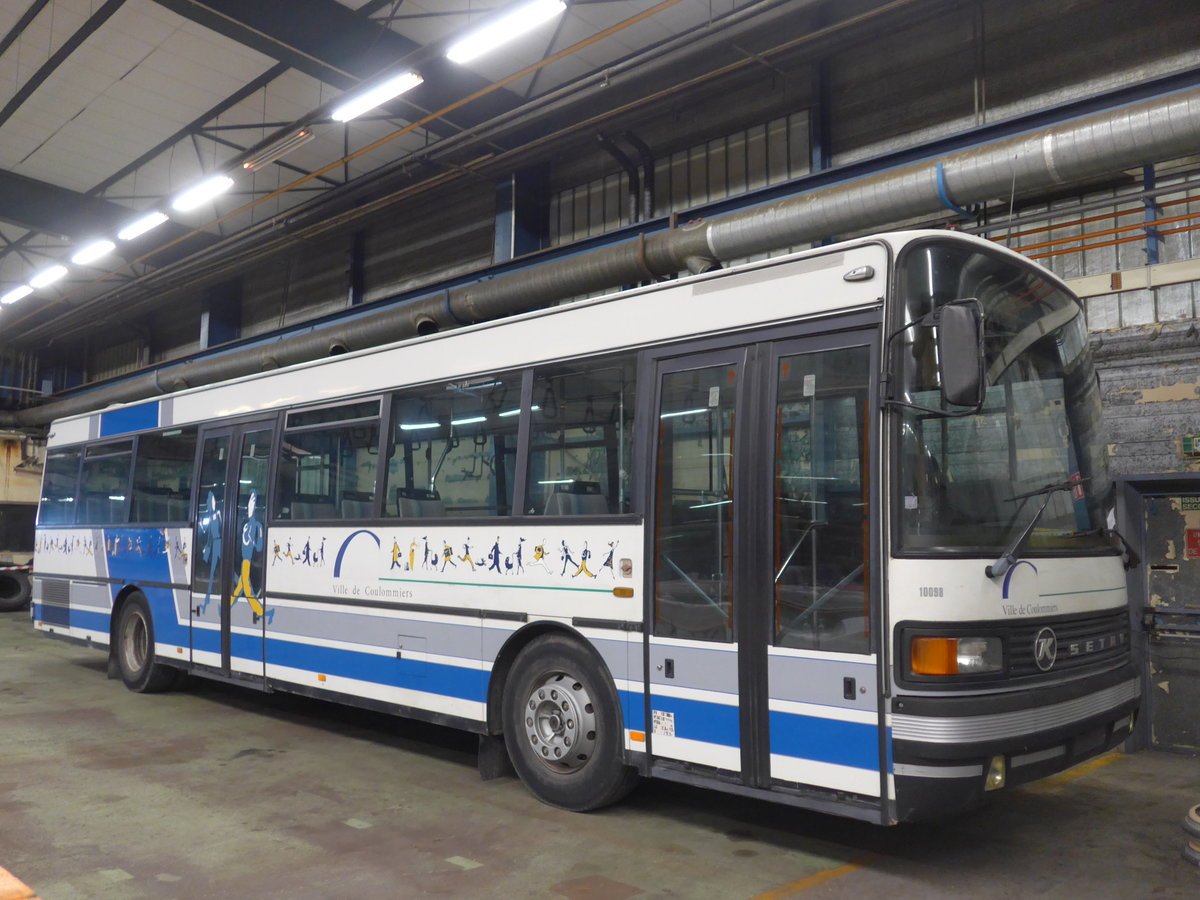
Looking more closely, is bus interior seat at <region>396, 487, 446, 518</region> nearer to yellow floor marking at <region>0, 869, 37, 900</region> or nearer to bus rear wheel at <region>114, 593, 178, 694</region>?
yellow floor marking at <region>0, 869, 37, 900</region>

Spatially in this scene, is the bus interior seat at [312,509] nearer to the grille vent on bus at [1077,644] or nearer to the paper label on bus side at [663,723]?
the paper label on bus side at [663,723]

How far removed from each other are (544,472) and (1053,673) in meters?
3.06

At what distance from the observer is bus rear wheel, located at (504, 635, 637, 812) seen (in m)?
5.61

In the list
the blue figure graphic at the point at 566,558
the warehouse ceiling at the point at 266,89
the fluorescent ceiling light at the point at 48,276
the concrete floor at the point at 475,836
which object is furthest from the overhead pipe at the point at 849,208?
the fluorescent ceiling light at the point at 48,276

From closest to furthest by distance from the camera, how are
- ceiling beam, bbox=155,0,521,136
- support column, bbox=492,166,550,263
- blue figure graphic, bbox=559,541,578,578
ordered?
blue figure graphic, bbox=559,541,578,578 < ceiling beam, bbox=155,0,521,136 < support column, bbox=492,166,550,263

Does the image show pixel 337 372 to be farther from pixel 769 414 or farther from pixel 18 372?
pixel 18 372

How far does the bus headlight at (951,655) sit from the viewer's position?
4.27 meters

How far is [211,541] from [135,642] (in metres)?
2.18

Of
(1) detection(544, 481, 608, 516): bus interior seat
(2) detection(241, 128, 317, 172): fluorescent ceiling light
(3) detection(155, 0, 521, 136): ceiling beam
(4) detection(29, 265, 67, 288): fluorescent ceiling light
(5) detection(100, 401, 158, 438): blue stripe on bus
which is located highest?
(3) detection(155, 0, 521, 136): ceiling beam

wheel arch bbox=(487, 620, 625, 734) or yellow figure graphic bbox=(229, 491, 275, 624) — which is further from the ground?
yellow figure graphic bbox=(229, 491, 275, 624)

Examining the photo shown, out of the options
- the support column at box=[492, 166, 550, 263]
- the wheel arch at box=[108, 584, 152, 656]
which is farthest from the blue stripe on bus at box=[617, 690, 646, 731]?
the support column at box=[492, 166, 550, 263]

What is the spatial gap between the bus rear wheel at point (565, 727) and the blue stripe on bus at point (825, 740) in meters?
1.10

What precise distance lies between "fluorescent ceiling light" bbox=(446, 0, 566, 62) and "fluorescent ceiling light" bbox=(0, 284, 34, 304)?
48.8 ft

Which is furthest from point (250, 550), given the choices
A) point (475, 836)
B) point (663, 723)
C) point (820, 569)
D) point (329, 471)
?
point (820, 569)
